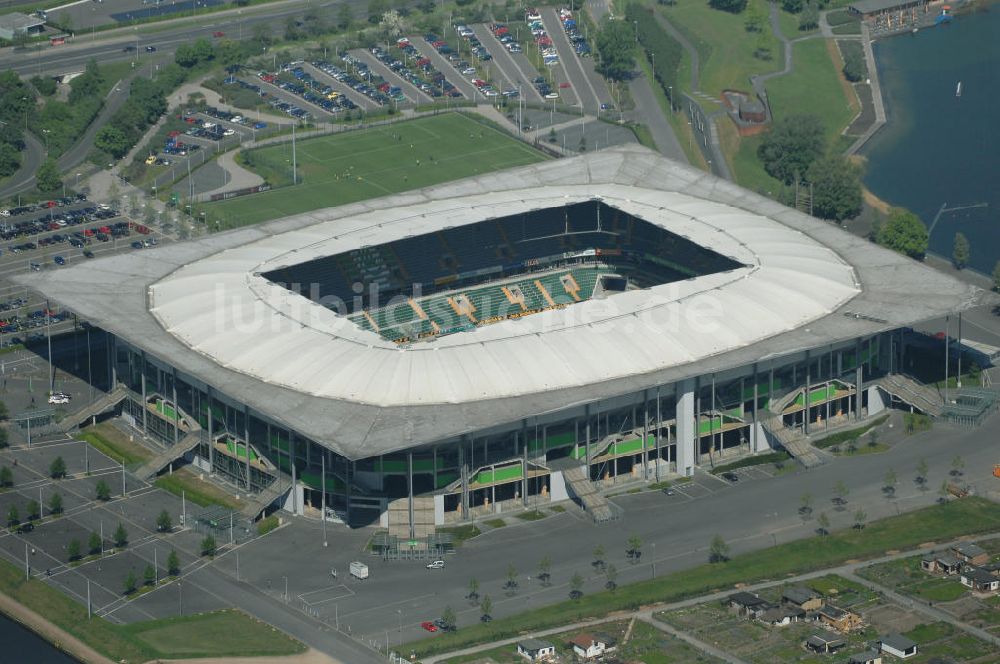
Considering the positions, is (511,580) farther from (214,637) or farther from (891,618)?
(891,618)

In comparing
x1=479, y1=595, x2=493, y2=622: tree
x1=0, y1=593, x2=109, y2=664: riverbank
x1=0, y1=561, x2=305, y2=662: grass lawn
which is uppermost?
x1=479, y1=595, x2=493, y2=622: tree

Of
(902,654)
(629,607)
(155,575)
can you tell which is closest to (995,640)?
(902,654)

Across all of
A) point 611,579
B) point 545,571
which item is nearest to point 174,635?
point 545,571

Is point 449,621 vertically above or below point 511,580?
below

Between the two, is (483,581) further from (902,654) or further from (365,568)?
(902,654)

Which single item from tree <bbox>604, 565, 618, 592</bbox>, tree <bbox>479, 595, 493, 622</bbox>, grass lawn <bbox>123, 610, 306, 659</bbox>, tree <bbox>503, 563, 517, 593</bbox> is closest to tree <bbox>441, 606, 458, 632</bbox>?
tree <bbox>479, 595, 493, 622</bbox>

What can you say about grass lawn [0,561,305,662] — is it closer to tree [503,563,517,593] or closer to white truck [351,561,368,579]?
white truck [351,561,368,579]

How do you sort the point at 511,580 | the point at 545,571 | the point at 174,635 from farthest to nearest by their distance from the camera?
the point at 545,571 < the point at 511,580 < the point at 174,635
